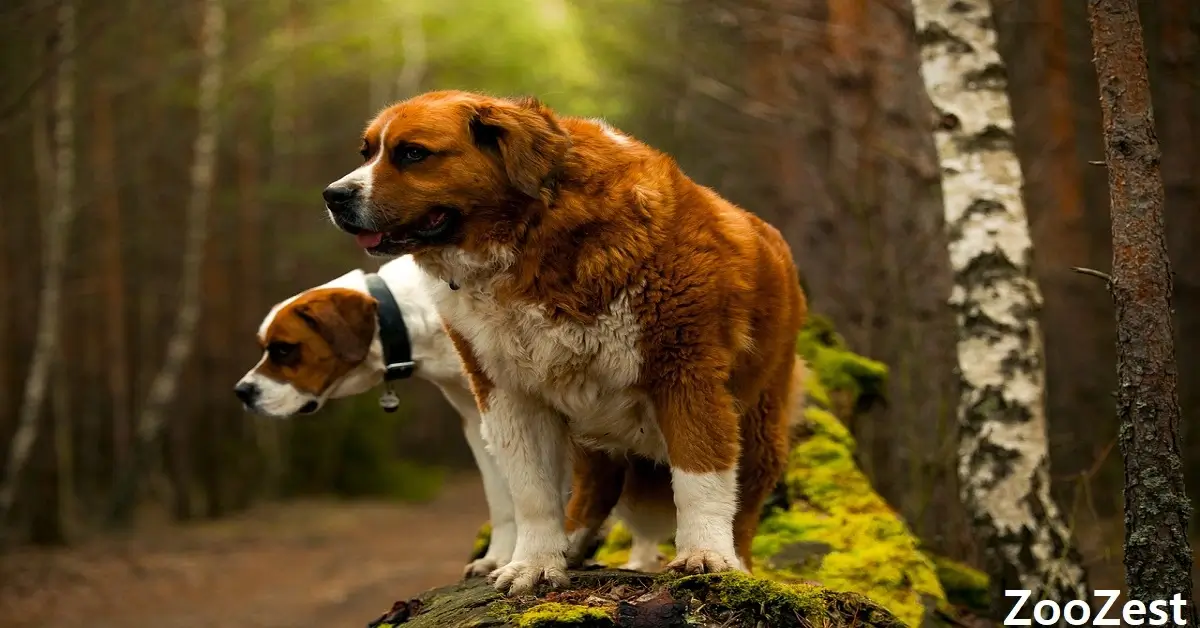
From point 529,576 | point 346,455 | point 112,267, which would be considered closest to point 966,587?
point 529,576

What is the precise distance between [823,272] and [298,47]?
9.68m

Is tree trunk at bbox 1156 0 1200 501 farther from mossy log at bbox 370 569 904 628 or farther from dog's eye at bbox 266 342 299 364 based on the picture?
mossy log at bbox 370 569 904 628

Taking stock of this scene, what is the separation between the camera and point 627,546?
260 inches

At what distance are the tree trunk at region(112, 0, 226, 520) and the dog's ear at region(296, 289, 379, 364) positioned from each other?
33.6 feet

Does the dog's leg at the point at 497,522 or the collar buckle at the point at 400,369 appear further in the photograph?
the collar buckle at the point at 400,369

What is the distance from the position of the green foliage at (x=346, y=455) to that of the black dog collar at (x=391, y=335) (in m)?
13.8

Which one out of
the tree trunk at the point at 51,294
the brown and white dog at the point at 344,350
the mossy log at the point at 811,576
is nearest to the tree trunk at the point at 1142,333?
the mossy log at the point at 811,576

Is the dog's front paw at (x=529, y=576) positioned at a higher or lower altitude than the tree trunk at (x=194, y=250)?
lower

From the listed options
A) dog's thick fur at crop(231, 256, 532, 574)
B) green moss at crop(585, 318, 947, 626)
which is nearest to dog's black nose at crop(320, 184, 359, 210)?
dog's thick fur at crop(231, 256, 532, 574)

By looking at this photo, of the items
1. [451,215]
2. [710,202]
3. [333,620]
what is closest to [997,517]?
[710,202]

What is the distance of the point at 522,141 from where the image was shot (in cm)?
409

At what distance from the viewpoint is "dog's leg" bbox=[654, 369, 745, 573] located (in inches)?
167

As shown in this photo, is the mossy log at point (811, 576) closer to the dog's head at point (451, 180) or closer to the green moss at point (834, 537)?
the green moss at point (834, 537)

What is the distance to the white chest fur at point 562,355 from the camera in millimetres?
4160
